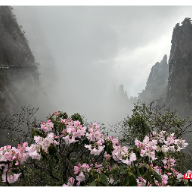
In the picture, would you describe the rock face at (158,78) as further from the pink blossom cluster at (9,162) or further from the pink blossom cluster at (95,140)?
the pink blossom cluster at (9,162)

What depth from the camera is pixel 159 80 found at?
426 feet

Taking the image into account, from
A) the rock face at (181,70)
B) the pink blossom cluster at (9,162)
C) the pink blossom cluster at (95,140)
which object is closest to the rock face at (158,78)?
the rock face at (181,70)

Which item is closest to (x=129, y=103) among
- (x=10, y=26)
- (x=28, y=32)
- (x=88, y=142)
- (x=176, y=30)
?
(x=176, y=30)

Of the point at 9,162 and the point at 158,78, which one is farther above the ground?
the point at 158,78

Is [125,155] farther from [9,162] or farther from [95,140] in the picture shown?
[9,162]

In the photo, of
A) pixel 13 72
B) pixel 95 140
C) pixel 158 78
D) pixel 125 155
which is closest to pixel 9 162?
pixel 95 140

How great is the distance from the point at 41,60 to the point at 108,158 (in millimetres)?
82495

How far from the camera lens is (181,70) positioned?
200 ft

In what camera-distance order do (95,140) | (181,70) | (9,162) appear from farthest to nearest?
1. (181,70)
2. (95,140)
3. (9,162)

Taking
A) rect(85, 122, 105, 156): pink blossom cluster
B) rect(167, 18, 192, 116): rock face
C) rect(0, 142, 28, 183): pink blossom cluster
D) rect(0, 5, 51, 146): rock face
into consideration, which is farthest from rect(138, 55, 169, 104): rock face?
rect(0, 142, 28, 183): pink blossom cluster

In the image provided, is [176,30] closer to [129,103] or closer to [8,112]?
[8,112]

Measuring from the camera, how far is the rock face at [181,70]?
54750mm
